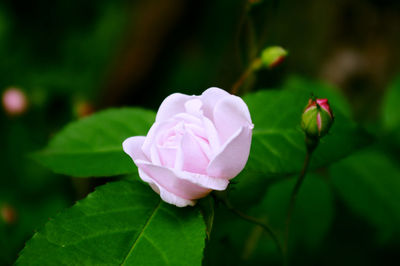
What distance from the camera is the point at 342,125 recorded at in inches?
29.7

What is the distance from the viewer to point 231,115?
0.58 meters

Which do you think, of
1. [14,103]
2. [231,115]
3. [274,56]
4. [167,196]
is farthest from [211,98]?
[14,103]

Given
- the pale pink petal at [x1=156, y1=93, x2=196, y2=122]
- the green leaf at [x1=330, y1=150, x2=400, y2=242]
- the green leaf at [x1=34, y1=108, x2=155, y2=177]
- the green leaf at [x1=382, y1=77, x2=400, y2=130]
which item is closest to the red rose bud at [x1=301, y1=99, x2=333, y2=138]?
the pale pink petal at [x1=156, y1=93, x2=196, y2=122]

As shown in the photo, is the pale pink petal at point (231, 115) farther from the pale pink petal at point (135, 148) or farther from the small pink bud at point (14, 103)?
the small pink bud at point (14, 103)

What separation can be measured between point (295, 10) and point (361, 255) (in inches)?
47.3

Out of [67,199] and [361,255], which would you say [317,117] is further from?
[361,255]

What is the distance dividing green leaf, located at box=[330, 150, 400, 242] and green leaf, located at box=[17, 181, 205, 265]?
0.55m

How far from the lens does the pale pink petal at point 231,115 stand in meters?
0.58

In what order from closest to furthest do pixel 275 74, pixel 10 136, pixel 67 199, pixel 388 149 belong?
pixel 275 74 < pixel 388 149 < pixel 67 199 < pixel 10 136

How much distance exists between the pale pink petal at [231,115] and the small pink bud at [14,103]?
47.2 inches

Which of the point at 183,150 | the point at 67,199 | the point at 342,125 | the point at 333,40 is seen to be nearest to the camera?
the point at 183,150

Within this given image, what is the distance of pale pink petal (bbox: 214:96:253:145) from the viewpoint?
575mm

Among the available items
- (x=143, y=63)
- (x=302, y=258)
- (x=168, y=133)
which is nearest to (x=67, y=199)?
(x=302, y=258)

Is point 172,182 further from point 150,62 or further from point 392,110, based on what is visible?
point 150,62
